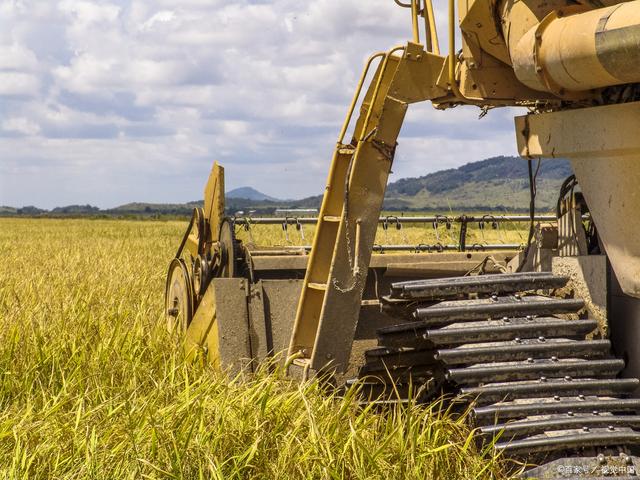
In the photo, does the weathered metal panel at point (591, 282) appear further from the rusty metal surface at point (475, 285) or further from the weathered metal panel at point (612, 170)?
the weathered metal panel at point (612, 170)

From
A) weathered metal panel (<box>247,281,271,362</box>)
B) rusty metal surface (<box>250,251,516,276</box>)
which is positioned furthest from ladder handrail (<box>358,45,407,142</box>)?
rusty metal surface (<box>250,251,516,276</box>)

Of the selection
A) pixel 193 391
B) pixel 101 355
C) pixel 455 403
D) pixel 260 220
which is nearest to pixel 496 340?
pixel 455 403

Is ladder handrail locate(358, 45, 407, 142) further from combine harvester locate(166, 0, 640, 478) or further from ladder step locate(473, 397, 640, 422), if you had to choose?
ladder step locate(473, 397, 640, 422)

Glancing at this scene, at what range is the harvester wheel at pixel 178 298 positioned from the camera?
23.7 ft

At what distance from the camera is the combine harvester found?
4027mm

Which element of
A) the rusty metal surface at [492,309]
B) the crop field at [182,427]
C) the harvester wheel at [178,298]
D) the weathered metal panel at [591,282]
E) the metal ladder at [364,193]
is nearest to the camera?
the crop field at [182,427]

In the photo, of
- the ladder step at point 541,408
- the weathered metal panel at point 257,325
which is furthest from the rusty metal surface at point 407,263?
the ladder step at point 541,408

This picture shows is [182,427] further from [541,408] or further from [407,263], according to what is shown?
[407,263]

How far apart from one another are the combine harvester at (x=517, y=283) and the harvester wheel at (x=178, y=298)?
780 mm

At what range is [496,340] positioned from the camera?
14.4 ft

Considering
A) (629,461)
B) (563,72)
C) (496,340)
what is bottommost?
(629,461)

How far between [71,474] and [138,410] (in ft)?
2.10

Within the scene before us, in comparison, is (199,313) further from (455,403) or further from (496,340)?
(496,340)

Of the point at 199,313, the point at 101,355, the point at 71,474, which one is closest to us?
the point at 71,474
